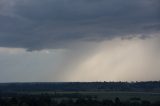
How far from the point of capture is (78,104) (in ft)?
398

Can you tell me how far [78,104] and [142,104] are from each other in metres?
19.4

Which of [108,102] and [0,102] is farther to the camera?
[108,102]

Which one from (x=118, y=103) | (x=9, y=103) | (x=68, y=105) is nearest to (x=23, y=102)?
(x=9, y=103)

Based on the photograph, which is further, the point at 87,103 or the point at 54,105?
the point at 87,103

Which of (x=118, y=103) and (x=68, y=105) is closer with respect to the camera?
(x=68, y=105)

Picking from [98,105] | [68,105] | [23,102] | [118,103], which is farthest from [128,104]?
[23,102]

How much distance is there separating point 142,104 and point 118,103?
Answer: 7.03m

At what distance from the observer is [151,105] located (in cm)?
12138

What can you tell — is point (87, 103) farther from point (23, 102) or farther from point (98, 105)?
point (23, 102)

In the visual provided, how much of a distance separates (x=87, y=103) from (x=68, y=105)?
397 inches

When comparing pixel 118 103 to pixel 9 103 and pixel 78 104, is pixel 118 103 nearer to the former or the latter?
pixel 78 104

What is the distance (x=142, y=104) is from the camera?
127500 mm

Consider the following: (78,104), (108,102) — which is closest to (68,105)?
(78,104)

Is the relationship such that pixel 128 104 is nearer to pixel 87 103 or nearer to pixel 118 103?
pixel 118 103
